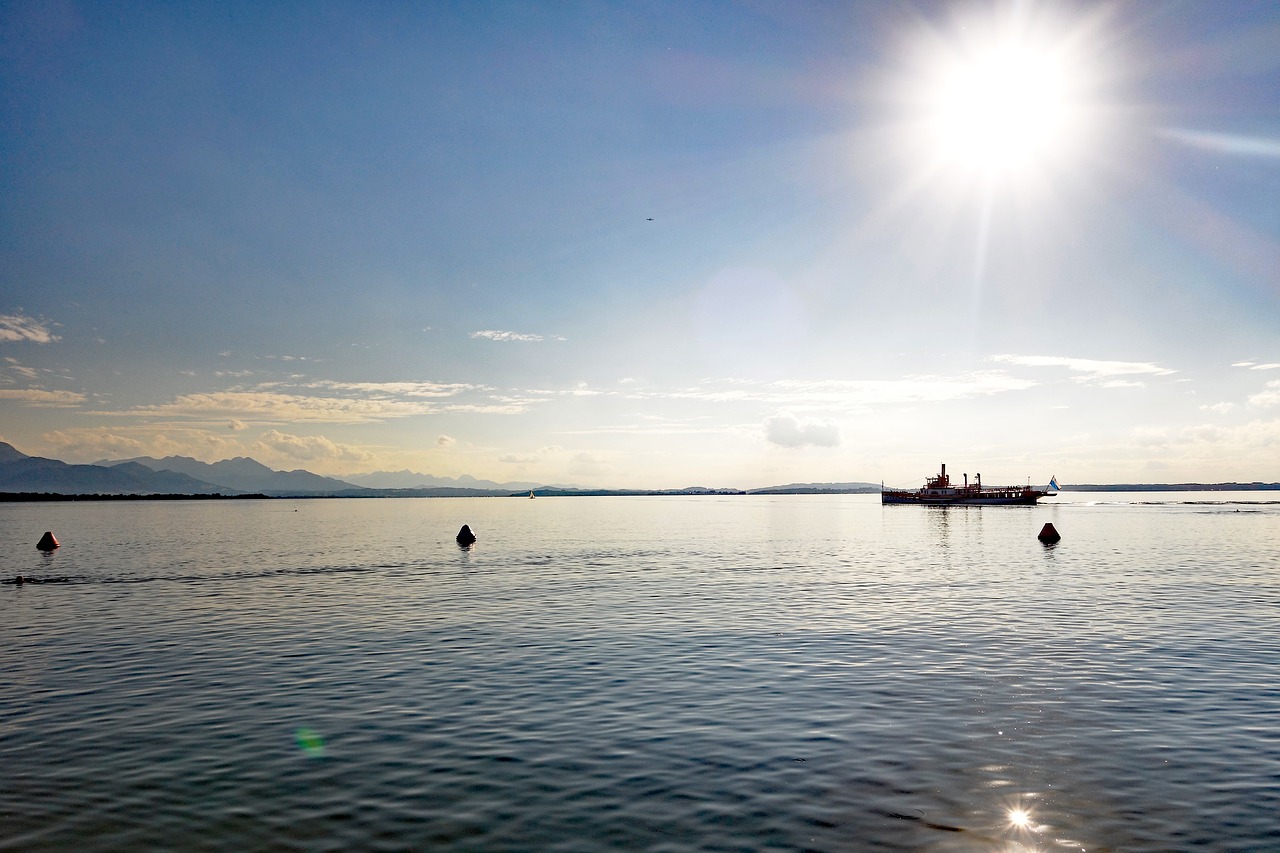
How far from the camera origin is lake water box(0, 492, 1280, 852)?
13172mm

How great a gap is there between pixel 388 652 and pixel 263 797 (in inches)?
578

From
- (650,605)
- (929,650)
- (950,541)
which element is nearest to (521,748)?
(929,650)

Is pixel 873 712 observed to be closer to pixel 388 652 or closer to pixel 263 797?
pixel 263 797

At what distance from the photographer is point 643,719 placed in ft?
64.5

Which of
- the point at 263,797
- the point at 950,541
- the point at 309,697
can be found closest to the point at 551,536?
the point at 950,541

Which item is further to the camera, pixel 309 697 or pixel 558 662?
pixel 558 662

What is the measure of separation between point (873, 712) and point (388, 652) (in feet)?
58.7

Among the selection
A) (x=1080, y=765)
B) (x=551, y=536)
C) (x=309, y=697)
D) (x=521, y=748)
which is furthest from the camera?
(x=551, y=536)

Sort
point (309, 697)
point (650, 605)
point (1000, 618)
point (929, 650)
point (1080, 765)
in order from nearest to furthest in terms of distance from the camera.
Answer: point (1080, 765), point (309, 697), point (929, 650), point (1000, 618), point (650, 605)

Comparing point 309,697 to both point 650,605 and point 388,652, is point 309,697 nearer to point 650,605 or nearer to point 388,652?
point 388,652

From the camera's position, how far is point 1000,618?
119 ft

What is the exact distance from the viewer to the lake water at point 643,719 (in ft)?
43.2

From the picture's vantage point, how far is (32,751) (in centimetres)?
1753

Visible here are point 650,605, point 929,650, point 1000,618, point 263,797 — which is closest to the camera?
point 263,797
